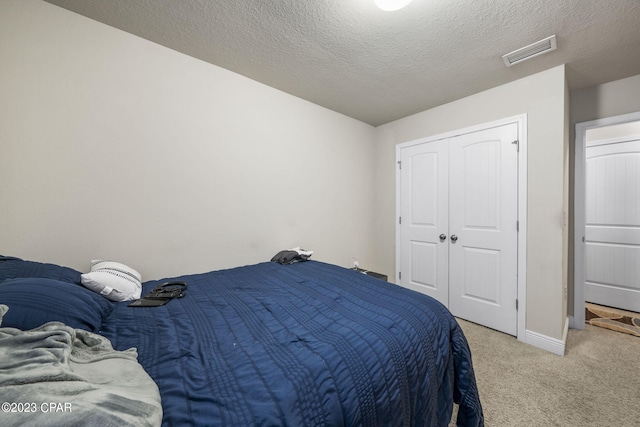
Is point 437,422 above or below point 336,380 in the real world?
below

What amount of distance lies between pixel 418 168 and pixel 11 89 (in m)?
3.58

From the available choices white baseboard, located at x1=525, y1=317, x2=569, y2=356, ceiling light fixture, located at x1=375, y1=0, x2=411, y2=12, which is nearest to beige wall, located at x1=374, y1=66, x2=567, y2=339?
white baseboard, located at x1=525, y1=317, x2=569, y2=356

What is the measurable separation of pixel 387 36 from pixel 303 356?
211 cm

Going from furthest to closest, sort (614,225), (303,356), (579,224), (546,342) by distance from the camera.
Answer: (614,225)
(579,224)
(546,342)
(303,356)

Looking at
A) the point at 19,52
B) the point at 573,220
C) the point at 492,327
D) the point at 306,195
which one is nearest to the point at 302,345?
the point at 306,195

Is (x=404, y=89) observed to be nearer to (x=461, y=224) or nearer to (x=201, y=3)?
(x=461, y=224)

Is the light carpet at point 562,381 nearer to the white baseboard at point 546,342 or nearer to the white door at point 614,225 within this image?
the white baseboard at point 546,342

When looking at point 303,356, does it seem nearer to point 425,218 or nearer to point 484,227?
point 484,227

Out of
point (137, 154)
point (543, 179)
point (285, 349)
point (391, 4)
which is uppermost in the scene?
point (391, 4)

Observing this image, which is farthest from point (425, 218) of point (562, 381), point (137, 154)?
point (137, 154)

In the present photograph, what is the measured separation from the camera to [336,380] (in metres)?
0.77

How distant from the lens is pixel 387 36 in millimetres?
1745

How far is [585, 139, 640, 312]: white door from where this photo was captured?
287 centimetres

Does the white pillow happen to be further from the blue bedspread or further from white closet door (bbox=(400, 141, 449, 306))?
white closet door (bbox=(400, 141, 449, 306))
